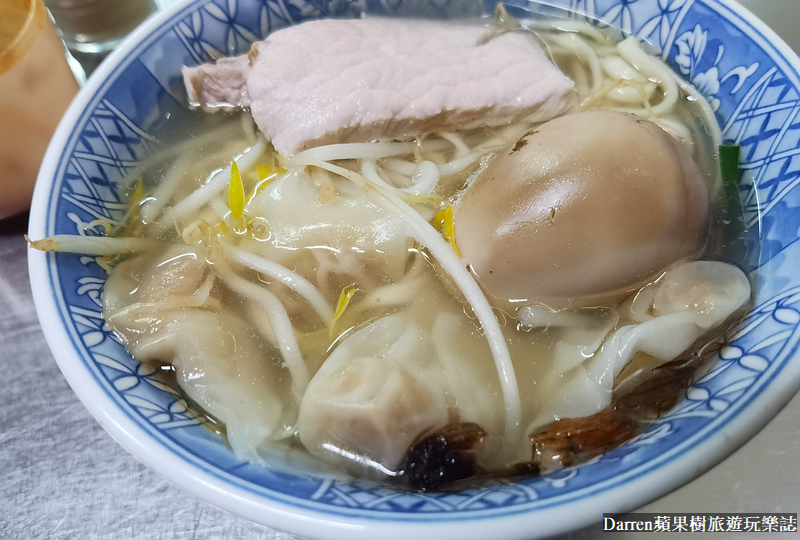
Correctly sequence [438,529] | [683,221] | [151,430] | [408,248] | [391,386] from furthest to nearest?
[408,248]
[683,221]
[391,386]
[151,430]
[438,529]

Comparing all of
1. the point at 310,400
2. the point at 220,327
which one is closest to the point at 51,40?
the point at 220,327

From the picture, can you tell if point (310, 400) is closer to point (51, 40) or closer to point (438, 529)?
point (438, 529)

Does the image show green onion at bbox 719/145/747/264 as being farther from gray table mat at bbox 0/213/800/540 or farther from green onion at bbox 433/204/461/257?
green onion at bbox 433/204/461/257

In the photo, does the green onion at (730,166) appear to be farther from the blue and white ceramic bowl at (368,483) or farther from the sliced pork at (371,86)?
the sliced pork at (371,86)

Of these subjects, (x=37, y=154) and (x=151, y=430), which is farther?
(x=37, y=154)

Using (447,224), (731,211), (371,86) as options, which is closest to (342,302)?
(447,224)

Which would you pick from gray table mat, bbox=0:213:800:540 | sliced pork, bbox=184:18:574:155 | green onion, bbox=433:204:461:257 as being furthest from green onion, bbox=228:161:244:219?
gray table mat, bbox=0:213:800:540

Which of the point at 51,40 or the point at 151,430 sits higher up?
the point at 51,40

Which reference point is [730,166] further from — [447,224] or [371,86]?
[371,86]
